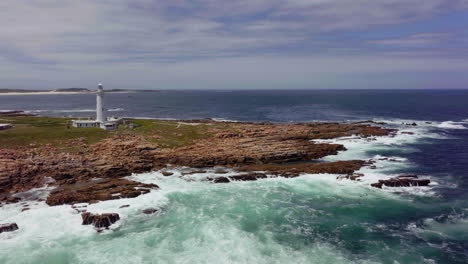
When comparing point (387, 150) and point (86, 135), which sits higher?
point (86, 135)

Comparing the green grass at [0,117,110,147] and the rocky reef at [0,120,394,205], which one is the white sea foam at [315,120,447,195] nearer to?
the rocky reef at [0,120,394,205]

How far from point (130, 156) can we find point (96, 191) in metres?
15.5

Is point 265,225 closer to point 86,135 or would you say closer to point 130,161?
point 130,161

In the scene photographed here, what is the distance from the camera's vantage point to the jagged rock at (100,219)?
3400 centimetres

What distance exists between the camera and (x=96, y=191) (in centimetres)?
4222

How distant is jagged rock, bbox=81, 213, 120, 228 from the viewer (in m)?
34.0

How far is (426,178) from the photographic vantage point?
48.2 metres

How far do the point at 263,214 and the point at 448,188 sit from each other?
28.0 m

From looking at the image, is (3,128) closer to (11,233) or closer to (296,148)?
(11,233)

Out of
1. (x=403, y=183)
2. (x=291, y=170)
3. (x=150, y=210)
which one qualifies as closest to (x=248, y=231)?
(x=150, y=210)

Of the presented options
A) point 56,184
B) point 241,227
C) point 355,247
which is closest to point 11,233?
point 56,184

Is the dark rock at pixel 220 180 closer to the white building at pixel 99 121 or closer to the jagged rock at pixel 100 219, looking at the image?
the jagged rock at pixel 100 219

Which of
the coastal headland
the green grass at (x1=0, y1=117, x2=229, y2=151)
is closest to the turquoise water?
the coastal headland

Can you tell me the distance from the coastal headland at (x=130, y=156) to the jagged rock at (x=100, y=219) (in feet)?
19.1
